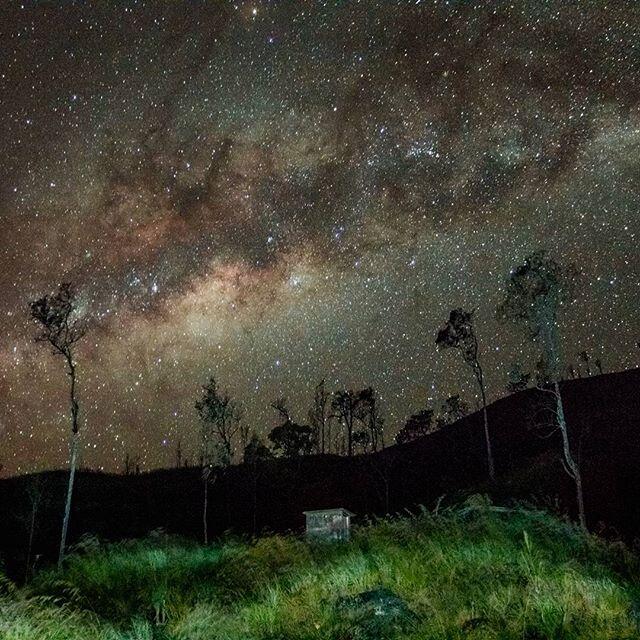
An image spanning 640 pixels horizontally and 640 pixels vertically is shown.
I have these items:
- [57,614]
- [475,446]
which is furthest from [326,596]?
[475,446]

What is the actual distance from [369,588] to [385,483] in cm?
4536

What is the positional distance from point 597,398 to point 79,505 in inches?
2305

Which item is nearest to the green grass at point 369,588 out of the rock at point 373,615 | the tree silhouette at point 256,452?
the rock at point 373,615

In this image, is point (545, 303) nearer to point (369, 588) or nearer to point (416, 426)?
point (369, 588)

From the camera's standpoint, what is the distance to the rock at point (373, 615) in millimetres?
4652

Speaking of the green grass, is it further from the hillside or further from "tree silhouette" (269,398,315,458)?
"tree silhouette" (269,398,315,458)

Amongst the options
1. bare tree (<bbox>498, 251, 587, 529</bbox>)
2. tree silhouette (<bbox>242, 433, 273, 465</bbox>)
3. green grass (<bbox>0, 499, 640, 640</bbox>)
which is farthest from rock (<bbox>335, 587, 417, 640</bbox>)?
tree silhouette (<bbox>242, 433, 273, 465</bbox>)

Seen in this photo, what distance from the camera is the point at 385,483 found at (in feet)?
164

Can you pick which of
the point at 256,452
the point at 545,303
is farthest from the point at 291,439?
the point at 545,303

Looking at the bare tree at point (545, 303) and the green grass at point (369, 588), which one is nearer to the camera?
the green grass at point (369, 588)

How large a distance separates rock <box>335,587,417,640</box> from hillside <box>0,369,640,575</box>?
25740 millimetres

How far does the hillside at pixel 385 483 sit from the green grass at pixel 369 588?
2329 cm

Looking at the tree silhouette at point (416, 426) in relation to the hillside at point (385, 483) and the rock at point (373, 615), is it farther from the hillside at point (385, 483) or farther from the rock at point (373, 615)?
the rock at point (373, 615)

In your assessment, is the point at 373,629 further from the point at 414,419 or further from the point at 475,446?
the point at 414,419
